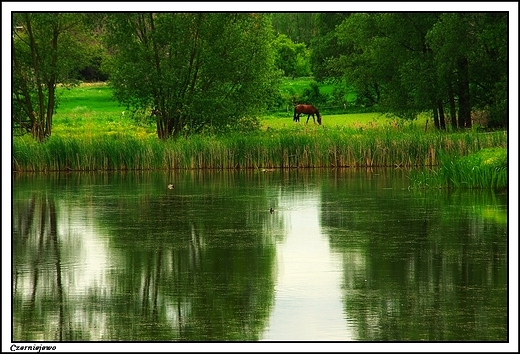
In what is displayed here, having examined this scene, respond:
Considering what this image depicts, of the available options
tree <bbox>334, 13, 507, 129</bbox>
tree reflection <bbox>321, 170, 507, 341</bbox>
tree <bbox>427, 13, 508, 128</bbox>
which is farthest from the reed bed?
tree reflection <bbox>321, 170, 507, 341</bbox>

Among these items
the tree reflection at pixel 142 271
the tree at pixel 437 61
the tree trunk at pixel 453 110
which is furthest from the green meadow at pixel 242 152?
the tree reflection at pixel 142 271

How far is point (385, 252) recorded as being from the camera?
41.0 ft

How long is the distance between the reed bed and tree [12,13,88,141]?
589cm

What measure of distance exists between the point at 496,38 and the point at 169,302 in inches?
837

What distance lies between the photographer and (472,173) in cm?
2002

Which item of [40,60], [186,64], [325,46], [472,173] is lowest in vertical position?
[472,173]

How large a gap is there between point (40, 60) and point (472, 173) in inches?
682

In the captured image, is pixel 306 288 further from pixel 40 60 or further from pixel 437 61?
pixel 40 60

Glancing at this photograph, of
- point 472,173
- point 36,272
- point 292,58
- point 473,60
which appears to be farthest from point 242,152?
point 292,58

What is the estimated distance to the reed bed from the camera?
26.2 meters

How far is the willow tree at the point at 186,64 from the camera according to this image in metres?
32.4

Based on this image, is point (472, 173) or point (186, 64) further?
point (186, 64)

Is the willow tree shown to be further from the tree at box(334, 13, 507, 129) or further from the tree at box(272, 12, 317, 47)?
the tree at box(272, 12, 317, 47)

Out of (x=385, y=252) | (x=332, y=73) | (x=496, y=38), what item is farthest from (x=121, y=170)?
(x=332, y=73)
